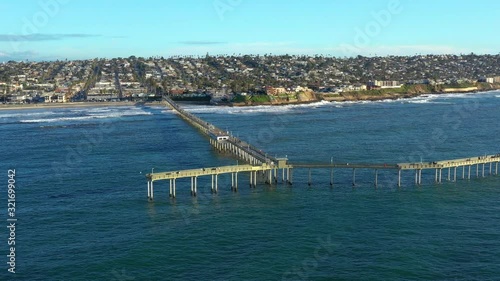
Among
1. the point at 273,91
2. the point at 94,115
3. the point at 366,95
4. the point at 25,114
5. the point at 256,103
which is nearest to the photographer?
the point at 94,115

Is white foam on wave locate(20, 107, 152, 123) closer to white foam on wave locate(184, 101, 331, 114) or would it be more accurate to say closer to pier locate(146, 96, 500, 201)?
white foam on wave locate(184, 101, 331, 114)

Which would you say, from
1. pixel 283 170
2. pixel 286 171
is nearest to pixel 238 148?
pixel 286 171

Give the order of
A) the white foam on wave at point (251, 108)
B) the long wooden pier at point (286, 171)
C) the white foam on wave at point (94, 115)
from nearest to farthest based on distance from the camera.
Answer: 1. the long wooden pier at point (286, 171)
2. the white foam on wave at point (94, 115)
3. the white foam on wave at point (251, 108)

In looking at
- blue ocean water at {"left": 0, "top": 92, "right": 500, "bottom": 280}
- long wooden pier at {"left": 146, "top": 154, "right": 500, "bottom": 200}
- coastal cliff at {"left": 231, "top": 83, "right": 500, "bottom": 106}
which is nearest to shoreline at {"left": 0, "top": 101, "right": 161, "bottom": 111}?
coastal cliff at {"left": 231, "top": 83, "right": 500, "bottom": 106}

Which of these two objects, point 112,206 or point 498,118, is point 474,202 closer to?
point 112,206

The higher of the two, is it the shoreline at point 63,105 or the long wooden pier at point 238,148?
the shoreline at point 63,105

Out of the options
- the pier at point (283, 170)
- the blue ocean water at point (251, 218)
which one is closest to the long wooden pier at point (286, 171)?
the pier at point (283, 170)

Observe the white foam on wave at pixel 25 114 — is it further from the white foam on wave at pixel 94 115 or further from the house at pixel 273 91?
the house at pixel 273 91

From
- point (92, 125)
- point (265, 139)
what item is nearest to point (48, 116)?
point (92, 125)

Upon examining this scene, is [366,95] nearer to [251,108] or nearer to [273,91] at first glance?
[273,91]
